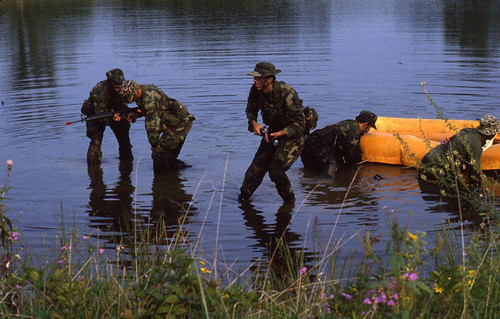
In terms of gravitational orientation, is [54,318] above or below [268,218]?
above

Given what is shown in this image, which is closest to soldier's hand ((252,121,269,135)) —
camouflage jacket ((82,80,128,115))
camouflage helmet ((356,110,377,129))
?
camouflage helmet ((356,110,377,129))

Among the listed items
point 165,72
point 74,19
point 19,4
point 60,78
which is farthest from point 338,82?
point 19,4

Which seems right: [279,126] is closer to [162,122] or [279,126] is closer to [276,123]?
[276,123]

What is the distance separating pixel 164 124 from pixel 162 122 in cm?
5

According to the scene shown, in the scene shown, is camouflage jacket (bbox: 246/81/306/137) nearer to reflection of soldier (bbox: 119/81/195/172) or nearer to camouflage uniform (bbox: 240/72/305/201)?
camouflage uniform (bbox: 240/72/305/201)

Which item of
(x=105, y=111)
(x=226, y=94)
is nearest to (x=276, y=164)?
(x=105, y=111)

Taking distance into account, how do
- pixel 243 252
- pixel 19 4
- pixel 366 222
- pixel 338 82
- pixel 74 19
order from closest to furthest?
pixel 243 252 → pixel 366 222 → pixel 338 82 → pixel 74 19 → pixel 19 4

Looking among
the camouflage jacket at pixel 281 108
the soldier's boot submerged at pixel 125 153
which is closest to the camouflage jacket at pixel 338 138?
the camouflage jacket at pixel 281 108

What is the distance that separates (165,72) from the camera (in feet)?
76.3

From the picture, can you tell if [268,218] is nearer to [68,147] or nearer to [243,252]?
[243,252]

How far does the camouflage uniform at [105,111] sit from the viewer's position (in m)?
12.2

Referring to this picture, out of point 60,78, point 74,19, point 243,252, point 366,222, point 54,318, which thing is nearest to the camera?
point 54,318

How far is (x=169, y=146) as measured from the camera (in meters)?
12.3

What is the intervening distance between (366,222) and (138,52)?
19.5 meters
